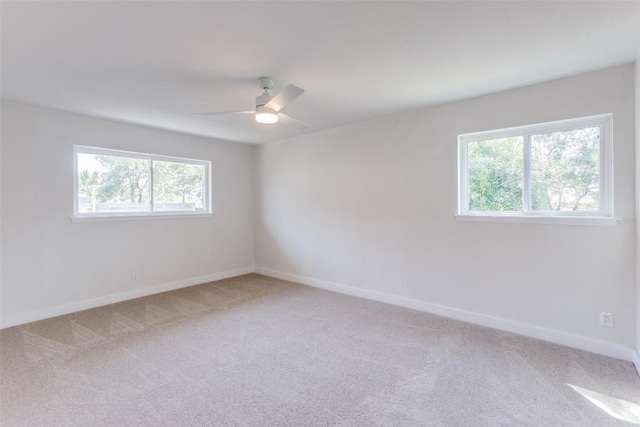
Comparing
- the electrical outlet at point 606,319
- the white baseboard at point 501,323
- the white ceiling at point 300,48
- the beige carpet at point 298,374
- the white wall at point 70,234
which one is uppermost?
the white ceiling at point 300,48

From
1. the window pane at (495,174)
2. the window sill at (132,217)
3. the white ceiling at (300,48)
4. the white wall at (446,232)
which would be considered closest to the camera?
the white ceiling at (300,48)

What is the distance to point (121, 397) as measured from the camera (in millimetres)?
2057

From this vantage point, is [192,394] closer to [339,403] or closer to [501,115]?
[339,403]

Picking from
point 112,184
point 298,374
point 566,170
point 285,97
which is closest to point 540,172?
point 566,170

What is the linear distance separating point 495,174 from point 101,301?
4.94m

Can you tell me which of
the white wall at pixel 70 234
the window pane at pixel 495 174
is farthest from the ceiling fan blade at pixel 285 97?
the white wall at pixel 70 234

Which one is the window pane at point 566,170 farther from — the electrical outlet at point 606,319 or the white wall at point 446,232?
the electrical outlet at point 606,319

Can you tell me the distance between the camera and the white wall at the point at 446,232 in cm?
257

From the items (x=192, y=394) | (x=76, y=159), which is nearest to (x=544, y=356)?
(x=192, y=394)

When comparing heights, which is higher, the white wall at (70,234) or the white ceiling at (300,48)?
the white ceiling at (300,48)

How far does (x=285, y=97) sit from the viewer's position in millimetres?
2467

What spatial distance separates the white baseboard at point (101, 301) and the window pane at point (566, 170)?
4634 millimetres

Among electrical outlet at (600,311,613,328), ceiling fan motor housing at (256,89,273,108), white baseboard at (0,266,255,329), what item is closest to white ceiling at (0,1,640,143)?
ceiling fan motor housing at (256,89,273,108)

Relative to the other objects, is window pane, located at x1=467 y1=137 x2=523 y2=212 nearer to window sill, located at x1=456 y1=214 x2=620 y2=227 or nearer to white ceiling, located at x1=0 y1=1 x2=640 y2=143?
window sill, located at x1=456 y1=214 x2=620 y2=227
